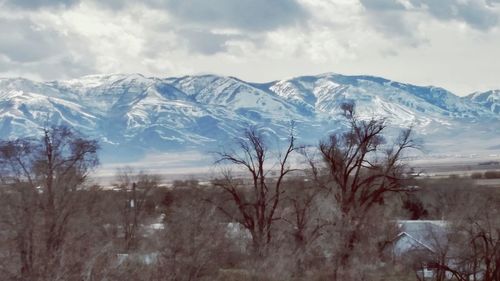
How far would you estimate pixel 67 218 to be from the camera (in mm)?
42094

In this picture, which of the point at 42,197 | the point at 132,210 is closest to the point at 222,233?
the point at 42,197

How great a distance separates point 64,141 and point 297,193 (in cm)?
1749

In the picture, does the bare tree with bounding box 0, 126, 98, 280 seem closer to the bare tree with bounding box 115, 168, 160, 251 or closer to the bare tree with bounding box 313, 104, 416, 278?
the bare tree with bounding box 115, 168, 160, 251

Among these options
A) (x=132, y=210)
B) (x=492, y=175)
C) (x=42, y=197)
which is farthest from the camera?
(x=492, y=175)

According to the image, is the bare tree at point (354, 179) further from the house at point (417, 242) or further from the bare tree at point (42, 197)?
the bare tree at point (42, 197)

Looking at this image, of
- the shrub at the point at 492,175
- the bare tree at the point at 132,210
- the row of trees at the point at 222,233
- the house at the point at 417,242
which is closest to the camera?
the row of trees at the point at 222,233

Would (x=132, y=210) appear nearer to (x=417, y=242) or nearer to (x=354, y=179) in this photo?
(x=354, y=179)

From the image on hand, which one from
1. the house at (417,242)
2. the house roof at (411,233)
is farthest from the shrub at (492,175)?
the house roof at (411,233)

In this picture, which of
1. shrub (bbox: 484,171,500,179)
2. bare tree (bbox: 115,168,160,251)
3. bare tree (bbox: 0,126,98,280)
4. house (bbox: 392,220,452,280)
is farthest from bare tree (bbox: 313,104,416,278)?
shrub (bbox: 484,171,500,179)

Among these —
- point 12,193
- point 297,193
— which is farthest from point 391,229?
point 12,193

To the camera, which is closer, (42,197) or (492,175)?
(42,197)

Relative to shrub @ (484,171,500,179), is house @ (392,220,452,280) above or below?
below

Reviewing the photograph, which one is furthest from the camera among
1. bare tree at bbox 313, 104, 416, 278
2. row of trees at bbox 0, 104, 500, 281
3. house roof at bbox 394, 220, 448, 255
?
house roof at bbox 394, 220, 448, 255

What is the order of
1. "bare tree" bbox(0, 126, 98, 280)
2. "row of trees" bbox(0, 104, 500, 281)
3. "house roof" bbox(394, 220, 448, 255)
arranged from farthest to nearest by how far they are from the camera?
"house roof" bbox(394, 220, 448, 255) < "row of trees" bbox(0, 104, 500, 281) < "bare tree" bbox(0, 126, 98, 280)
